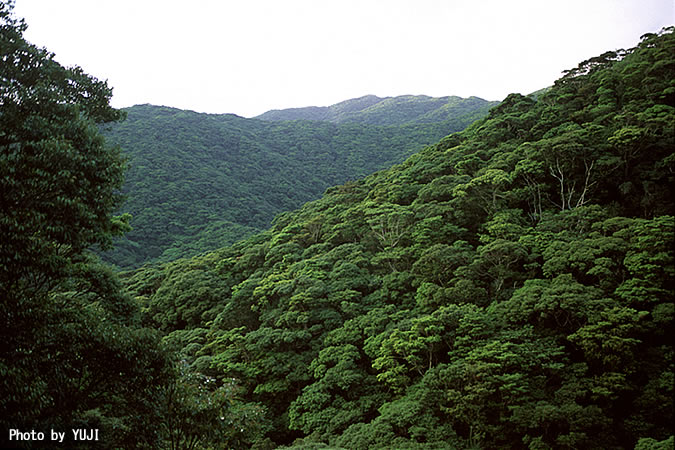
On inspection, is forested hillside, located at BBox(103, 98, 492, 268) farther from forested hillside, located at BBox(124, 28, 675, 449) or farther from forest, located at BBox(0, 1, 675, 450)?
forest, located at BBox(0, 1, 675, 450)

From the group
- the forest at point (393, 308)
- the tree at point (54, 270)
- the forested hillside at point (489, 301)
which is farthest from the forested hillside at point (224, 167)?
the tree at point (54, 270)

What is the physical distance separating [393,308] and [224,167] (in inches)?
2647

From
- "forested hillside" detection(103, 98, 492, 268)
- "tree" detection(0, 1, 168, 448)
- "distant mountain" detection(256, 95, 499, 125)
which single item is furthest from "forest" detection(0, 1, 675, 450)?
"distant mountain" detection(256, 95, 499, 125)

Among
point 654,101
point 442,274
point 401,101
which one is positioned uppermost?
point 401,101

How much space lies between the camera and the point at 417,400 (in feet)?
37.8

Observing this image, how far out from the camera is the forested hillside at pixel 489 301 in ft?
31.6

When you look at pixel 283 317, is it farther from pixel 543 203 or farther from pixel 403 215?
pixel 543 203

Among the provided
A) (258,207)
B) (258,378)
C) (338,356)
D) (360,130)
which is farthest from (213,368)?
(360,130)

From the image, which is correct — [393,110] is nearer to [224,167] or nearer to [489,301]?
[224,167]

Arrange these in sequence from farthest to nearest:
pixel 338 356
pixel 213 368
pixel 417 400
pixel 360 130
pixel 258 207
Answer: pixel 360 130 < pixel 258 207 < pixel 213 368 < pixel 338 356 < pixel 417 400

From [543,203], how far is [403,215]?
6.56m

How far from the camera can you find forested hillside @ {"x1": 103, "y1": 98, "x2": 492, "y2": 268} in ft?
178

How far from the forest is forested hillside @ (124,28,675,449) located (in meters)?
0.08

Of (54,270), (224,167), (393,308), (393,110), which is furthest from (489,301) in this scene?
(393,110)
